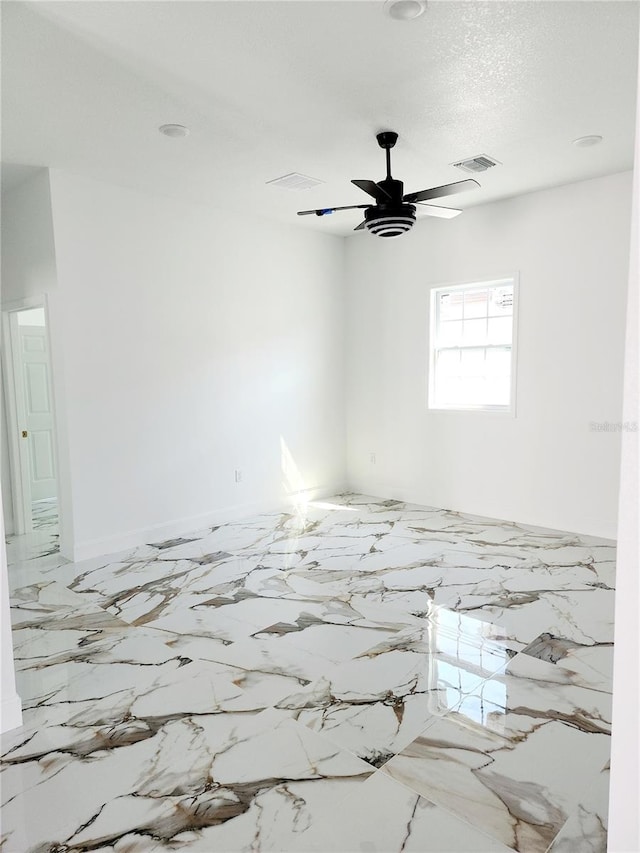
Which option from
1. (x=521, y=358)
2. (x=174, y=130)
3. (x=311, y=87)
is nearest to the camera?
(x=311, y=87)

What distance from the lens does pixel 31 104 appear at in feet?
10.4

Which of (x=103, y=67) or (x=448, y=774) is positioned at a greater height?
(x=103, y=67)

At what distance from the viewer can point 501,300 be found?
5.48 m

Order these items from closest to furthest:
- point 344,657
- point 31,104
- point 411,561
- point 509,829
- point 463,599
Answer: point 509,829, point 344,657, point 31,104, point 463,599, point 411,561

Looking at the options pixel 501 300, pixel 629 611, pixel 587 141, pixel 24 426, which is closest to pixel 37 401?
pixel 24 426

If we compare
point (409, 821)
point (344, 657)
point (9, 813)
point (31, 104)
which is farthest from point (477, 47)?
point (9, 813)

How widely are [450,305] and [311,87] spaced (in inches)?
127

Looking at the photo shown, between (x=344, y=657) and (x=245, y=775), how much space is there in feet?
3.09

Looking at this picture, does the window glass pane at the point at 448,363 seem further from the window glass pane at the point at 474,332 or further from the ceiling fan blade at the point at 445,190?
the ceiling fan blade at the point at 445,190

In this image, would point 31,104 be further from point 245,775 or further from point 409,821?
point 409,821

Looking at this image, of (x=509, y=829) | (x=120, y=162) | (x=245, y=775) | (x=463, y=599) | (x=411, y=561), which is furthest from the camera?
(x=411, y=561)

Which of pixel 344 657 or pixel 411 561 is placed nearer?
pixel 344 657

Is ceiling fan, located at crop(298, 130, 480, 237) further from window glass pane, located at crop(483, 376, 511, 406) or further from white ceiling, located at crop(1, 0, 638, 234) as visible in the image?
window glass pane, located at crop(483, 376, 511, 406)

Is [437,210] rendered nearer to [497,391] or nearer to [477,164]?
[477,164]
